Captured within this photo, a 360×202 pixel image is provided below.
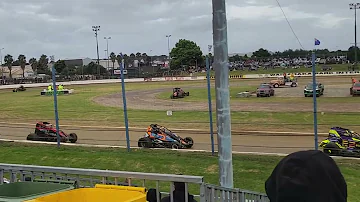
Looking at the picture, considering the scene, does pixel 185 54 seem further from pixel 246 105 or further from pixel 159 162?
pixel 159 162

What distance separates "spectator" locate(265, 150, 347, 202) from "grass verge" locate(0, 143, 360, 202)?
7065 mm

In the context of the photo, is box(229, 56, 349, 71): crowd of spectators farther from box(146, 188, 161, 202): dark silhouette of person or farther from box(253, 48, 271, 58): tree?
box(146, 188, 161, 202): dark silhouette of person

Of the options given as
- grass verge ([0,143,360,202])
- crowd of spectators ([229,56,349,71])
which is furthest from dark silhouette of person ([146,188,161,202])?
crowd of spectators ([229,56,349,71])

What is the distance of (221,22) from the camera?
5207 millimetres

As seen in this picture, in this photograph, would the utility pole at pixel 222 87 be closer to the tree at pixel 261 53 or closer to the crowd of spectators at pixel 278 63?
the crowd of spectators at pixel 278 63

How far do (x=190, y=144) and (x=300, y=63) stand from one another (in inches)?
3514

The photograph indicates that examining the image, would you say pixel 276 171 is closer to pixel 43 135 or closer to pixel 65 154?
pixel 65 154

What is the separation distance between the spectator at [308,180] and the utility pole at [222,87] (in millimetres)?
3666

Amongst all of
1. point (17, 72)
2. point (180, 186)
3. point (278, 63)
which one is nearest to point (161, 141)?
point (180, 186)

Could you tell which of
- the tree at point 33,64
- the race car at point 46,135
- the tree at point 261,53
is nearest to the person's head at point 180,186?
the race car at point 46,135

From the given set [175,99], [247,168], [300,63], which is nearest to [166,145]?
[247,168]

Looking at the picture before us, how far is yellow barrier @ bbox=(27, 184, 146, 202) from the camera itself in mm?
4059

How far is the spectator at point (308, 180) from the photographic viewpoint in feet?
4.97

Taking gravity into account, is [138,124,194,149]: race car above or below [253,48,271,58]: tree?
below
